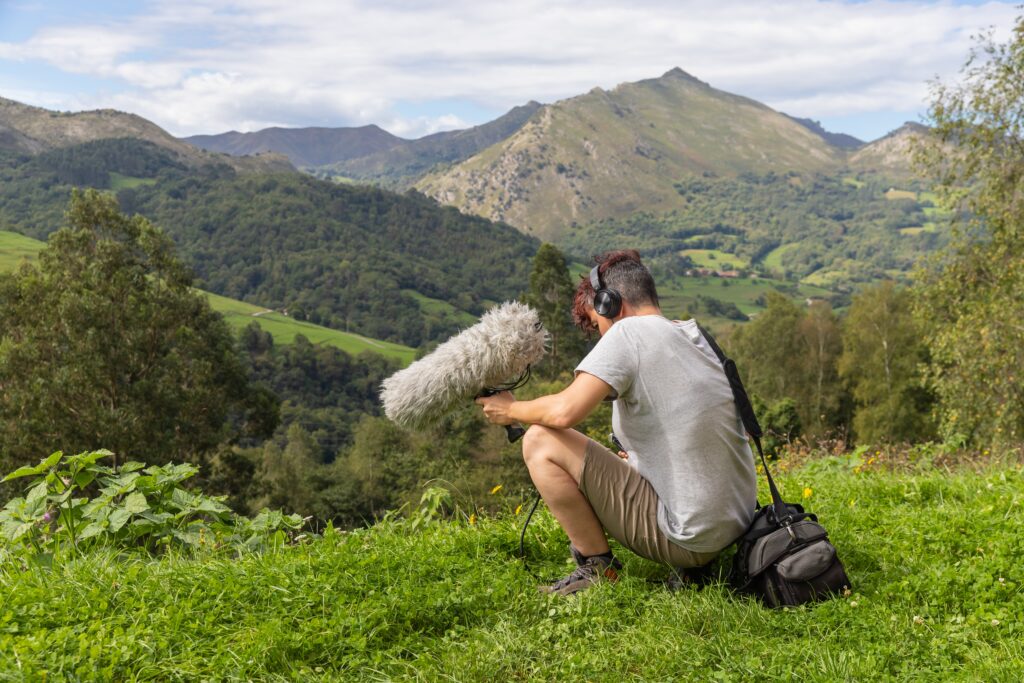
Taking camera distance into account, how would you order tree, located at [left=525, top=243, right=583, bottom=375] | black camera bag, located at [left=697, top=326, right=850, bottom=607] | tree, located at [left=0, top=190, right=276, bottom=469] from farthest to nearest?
tree, located at [left=525, top=243, right=583, bottom=375] < tree, located at [left=0, top=190, right=276, bottom=469] < black camera bag, located at [left=697, top=326, right=850, bottom=607]

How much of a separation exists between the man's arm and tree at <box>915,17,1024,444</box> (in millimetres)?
13592

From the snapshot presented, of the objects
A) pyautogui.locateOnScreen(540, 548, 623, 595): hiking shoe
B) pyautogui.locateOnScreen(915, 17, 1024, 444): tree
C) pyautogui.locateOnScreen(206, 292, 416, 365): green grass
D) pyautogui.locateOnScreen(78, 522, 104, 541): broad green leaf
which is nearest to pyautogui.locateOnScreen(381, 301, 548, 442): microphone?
pyautogui.locateOnScreen(540, 548, 623, 595): hiking shoe

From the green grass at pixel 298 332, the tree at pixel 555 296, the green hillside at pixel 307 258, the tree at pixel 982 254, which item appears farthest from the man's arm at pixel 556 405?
the green hillside at pixel 307 258

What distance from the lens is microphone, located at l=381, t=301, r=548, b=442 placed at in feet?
12.6

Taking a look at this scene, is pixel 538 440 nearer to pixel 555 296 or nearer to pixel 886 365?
pixel 886 365

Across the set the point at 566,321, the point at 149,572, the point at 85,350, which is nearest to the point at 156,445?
the point at 85,350

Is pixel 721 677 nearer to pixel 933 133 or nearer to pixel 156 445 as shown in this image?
pixel 933 133

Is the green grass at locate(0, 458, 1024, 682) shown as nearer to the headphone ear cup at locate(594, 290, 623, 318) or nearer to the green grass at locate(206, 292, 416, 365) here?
the headphone ear cup at locate(594, 290, 623, 318)

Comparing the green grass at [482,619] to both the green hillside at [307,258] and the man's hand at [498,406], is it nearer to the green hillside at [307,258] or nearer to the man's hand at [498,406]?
the man's hand at [498,406]

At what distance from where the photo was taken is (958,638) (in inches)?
131

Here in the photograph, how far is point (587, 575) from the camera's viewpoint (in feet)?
13.5

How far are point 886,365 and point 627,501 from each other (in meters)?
39.3

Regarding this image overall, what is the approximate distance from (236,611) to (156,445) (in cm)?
2231

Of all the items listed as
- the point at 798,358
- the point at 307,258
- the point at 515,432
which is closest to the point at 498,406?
the point at 515,432
